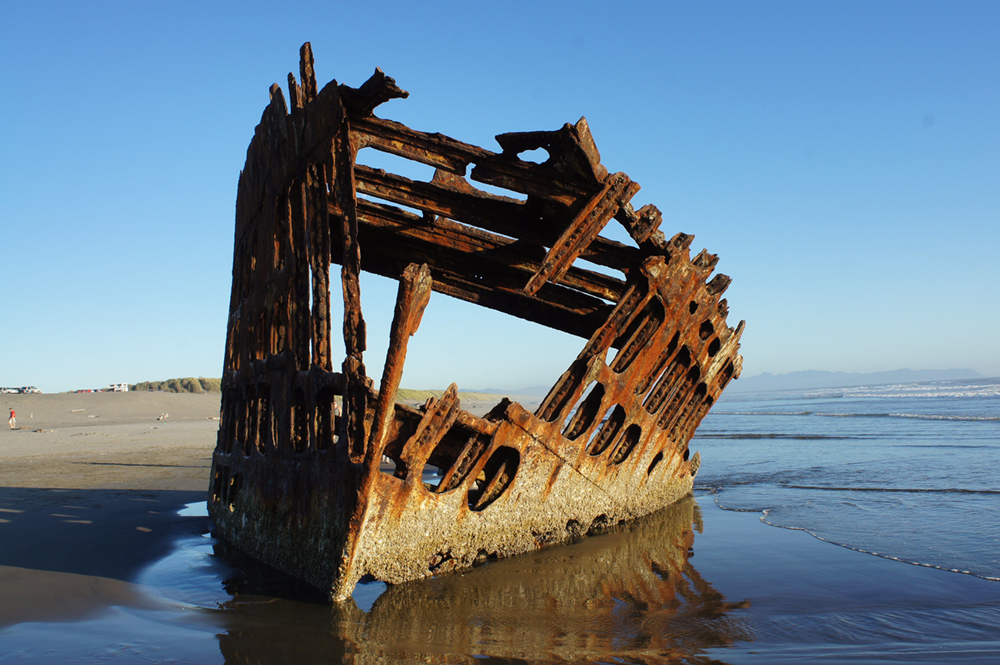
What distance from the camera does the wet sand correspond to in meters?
3.71

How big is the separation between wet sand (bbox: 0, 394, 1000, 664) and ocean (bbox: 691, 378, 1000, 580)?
67cm

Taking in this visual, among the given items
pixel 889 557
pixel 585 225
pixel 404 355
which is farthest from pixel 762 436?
pixel 404 355

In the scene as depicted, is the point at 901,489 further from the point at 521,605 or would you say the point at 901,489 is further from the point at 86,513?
the point at 86,513

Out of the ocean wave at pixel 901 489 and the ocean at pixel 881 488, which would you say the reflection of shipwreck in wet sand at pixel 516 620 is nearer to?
the ocean at pixel 881 488

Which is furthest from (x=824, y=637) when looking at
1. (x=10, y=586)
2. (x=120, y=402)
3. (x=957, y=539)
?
(x=120, y=402)

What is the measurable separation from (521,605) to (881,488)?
7.99 metres

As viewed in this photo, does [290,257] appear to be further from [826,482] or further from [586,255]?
[826,482]

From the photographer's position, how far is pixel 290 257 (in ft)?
17.0

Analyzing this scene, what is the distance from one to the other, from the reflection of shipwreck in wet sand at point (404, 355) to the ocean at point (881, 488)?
210cm

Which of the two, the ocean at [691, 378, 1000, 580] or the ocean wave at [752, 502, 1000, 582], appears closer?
the ocean wave at [752, 502, 1000, 582]

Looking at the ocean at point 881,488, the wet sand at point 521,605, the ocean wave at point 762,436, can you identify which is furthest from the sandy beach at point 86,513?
the ocean wave at point 762,436

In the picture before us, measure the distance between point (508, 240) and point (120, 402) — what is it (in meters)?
40.2

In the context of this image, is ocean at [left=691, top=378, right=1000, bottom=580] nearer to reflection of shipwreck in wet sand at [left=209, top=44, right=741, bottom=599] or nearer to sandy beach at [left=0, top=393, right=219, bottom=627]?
reflection of shipwreck in wet sand at [left=209, top=44, right=741, bottom=599]

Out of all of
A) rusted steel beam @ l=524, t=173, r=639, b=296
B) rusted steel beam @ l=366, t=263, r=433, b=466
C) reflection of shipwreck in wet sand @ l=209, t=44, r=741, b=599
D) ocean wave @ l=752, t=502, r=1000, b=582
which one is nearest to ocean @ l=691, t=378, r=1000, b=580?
ocean wave @ l=752, t=502, r=1000, b=582
